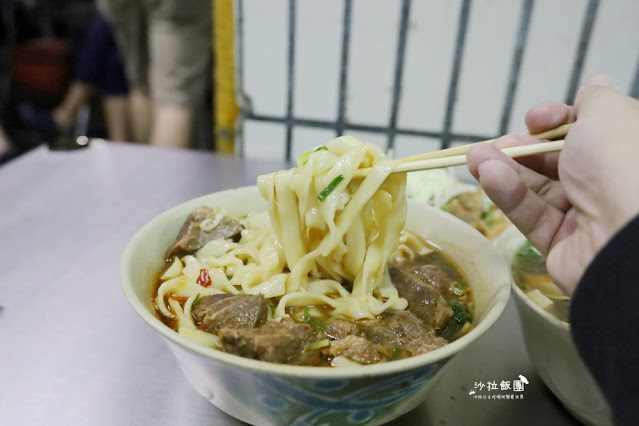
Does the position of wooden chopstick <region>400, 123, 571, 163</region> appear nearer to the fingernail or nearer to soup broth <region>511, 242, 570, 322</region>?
the fingernail

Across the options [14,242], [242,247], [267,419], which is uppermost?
[242,247]

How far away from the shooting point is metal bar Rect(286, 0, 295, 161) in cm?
283

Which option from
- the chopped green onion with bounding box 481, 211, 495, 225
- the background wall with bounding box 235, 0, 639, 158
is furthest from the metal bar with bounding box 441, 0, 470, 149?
the chopped green onion with bounding box 481, 211, 495, 225

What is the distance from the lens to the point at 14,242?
2035mm

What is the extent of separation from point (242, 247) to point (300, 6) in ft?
5.90

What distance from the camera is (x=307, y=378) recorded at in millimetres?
891

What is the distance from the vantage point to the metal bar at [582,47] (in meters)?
2.52

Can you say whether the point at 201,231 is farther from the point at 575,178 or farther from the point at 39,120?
the point at 39,120

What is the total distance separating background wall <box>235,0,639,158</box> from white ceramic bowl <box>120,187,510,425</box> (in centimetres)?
173

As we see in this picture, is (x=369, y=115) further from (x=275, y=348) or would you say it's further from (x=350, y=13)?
(x=275, y=348)

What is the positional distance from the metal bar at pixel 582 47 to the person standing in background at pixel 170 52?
2688 millimetres

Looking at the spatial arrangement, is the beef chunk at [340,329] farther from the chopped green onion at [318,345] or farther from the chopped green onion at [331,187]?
the chopped green onion at [331,187]

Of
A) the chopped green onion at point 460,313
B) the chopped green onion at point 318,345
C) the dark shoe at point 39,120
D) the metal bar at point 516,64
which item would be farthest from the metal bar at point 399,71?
the dark shoe at point 39,120

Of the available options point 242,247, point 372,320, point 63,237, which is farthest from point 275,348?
point 63,237
